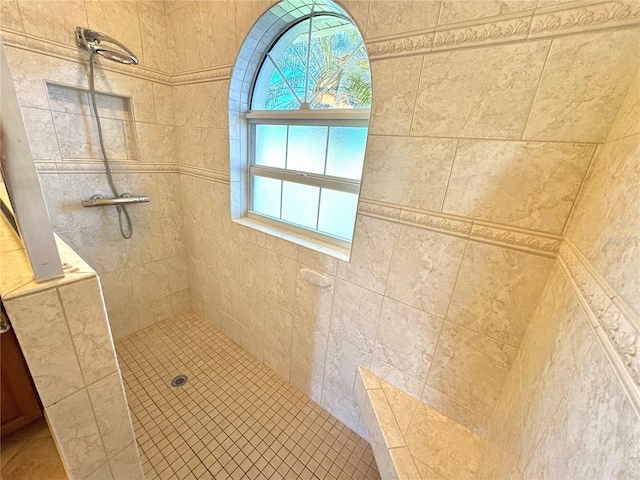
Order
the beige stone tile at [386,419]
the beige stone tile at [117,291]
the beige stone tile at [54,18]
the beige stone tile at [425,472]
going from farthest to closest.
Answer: the beige stone tile at [117,291], the beige stone tile at [54,18], the beige stone tile at [386,419], the beige stone tile at [425,472]

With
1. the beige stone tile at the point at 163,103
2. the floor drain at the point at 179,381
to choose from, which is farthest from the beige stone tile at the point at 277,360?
the beige stone tile at the point at 163,103

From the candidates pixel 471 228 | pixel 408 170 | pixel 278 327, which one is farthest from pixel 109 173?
pixel 471 228

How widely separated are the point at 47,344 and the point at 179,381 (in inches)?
55.0

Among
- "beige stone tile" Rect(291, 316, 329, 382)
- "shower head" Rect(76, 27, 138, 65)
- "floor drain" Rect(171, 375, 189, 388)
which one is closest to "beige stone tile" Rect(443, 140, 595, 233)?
"beige stone tile" Rect(291, 316, 329, 382)

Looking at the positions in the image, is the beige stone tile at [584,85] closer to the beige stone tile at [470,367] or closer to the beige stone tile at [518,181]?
the beige stone tile at [518,181]

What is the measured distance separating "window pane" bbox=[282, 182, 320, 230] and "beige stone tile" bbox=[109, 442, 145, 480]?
1194 millimetres

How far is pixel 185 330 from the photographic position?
217cm

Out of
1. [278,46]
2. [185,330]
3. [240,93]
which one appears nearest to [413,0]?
[278,46]

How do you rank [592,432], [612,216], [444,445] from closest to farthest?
[592,432] < [612,216] < [444,445]

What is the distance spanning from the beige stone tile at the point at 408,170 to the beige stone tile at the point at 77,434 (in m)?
1.15

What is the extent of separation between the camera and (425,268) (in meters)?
1.01

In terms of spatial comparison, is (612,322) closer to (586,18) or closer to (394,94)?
(586,18)

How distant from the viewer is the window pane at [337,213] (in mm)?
1337

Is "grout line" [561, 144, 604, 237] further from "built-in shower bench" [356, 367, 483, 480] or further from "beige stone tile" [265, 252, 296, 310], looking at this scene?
"beige stone tile" [265, 252, 296, 310]
